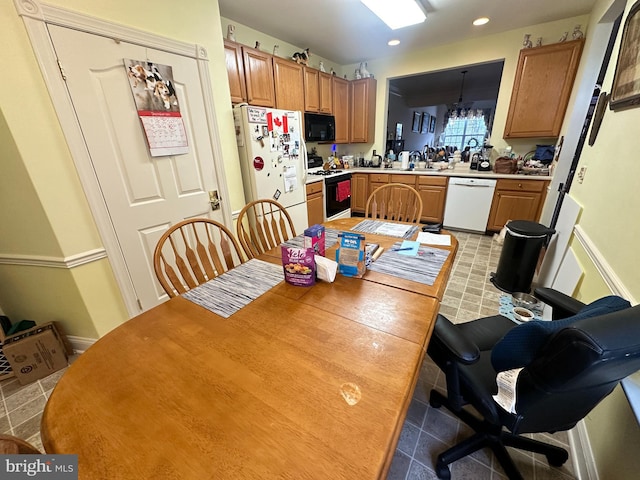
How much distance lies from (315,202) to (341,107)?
184 centimetres

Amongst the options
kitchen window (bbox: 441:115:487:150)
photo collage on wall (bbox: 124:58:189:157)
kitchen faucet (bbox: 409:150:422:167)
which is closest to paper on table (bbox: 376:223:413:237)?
photo collage on wall (bbox: 124:58:189:157)

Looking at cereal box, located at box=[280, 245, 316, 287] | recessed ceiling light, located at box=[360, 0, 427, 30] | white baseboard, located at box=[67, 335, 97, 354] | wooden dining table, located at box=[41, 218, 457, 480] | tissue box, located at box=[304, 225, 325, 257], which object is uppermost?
recessed ceiling light, located at box=[360, 0, 427, 30]

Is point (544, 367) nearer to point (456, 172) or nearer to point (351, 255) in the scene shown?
point (351, 255)

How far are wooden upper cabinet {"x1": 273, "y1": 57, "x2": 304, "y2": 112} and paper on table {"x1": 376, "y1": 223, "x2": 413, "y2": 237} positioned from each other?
228 centimetres

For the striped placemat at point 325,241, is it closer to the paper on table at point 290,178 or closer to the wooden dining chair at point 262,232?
the wooden dining chair at point 262,232

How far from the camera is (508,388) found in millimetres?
750

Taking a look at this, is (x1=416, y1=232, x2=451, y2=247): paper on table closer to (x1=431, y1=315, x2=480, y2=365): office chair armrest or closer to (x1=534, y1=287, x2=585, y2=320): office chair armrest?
(x1=534, y1=287, x2=585, y2=320): office chair armrest

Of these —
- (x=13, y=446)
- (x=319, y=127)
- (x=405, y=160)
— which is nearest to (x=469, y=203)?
(x=405, y=160)

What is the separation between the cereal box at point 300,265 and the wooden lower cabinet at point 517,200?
3.41 m

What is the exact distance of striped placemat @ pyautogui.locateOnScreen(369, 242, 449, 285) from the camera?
1.16 meters

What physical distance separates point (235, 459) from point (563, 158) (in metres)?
3.80

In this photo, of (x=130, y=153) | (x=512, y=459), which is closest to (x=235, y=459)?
(x=512, y=459)

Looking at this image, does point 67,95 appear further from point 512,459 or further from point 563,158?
point 563,158

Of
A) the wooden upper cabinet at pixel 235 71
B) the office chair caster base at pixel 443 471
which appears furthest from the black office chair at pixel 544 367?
the wooden upper cabinet at pixel 235 71
